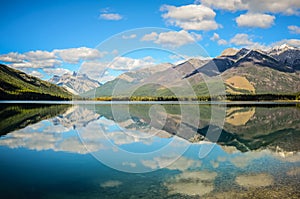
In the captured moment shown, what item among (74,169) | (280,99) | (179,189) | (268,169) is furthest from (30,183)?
(280,99)

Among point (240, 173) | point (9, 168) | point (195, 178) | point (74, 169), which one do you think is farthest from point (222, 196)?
point (9, 168)

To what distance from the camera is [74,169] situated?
16250 millimetres

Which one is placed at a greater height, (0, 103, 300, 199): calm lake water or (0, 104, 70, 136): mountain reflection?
(0, 104, 70, 136): mountain reflection

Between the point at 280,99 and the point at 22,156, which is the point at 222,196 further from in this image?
the point at 280,99

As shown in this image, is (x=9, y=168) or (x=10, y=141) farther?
(x=10, y=141)

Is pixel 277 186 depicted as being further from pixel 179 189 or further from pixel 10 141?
pixel 10 141

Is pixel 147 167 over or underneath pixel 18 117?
underneath

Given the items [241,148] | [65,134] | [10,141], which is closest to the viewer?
[241,148]

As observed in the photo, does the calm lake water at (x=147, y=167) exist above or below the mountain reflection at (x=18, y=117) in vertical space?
below

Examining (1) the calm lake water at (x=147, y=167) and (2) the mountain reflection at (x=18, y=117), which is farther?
(2) the mountain reflection at (x=18, y=117)

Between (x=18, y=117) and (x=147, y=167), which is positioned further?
(x=18, y=117)

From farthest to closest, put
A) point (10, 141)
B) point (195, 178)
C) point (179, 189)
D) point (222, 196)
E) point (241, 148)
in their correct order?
point (10, 141), point (241, 148), point (195, 178), point (179, 189), point (222, 196)

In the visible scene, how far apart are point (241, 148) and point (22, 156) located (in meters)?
17.0

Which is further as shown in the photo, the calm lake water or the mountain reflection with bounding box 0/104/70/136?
the mountain reflection with bounding box 0/104/70/136
